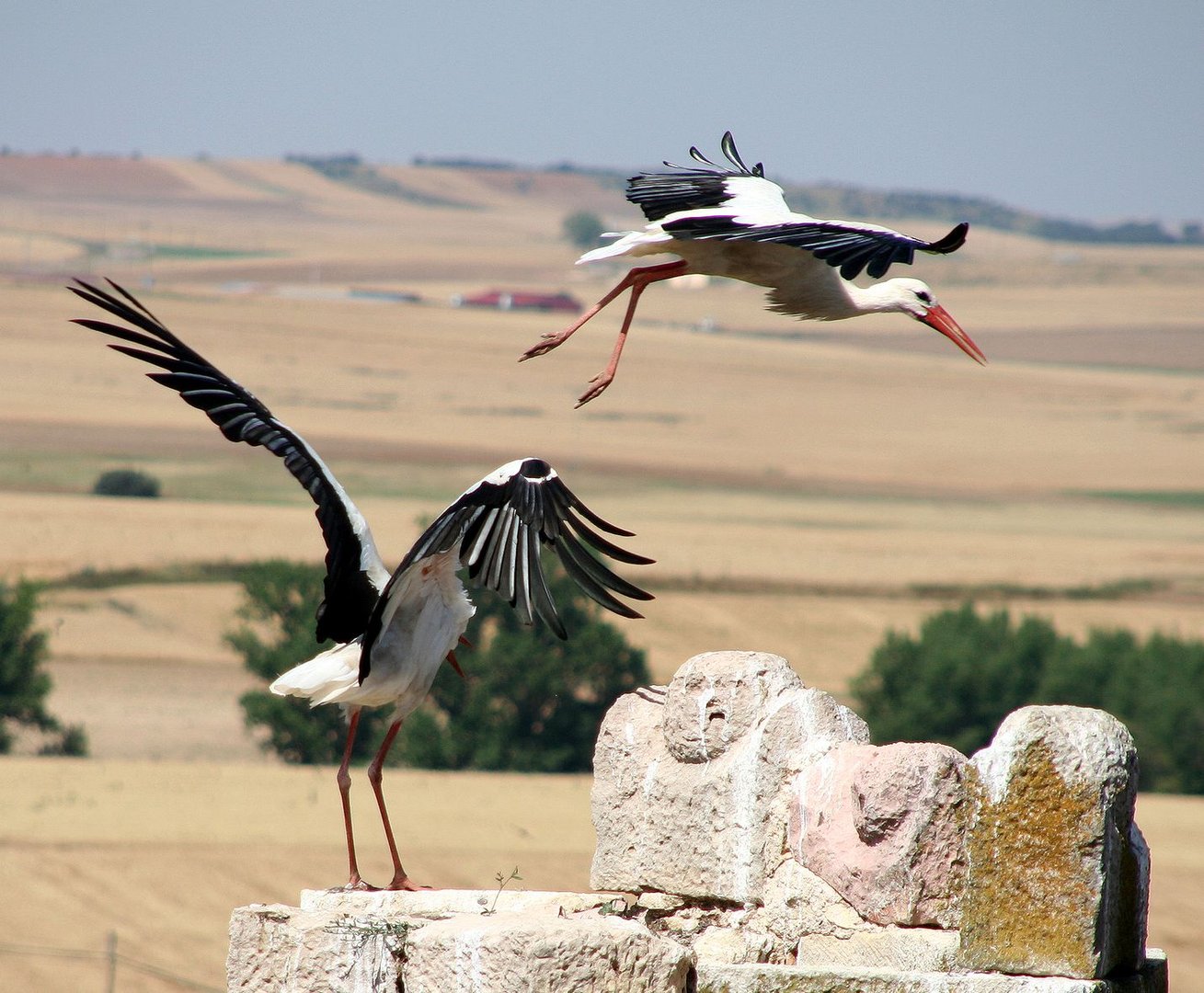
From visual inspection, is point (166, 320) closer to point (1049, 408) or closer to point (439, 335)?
point (439, 335)

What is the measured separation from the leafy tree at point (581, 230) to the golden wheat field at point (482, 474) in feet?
103

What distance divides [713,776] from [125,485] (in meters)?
57.0

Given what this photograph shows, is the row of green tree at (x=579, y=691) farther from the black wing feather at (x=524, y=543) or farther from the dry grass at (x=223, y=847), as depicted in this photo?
the black wing feather at (x=524, y=543)

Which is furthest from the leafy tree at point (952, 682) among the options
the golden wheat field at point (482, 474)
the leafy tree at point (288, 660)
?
the leafy tree at point (288, 660)

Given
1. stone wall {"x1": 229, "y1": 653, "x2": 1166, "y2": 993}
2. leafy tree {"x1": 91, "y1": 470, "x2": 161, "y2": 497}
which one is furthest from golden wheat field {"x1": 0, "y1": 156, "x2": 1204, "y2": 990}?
stone wall {"x1": 229, "y1": 653, "x2": 1166, "y2": 993}

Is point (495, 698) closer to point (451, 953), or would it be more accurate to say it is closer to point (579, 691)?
point (579, 691)

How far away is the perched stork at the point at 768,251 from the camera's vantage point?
8617 millimetres

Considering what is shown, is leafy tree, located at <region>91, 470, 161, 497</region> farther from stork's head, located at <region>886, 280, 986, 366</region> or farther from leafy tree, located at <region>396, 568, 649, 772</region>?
stork's head, located at <region>886, 280, 986, 366</region>

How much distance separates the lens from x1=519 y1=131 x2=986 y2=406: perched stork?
28.3 ft

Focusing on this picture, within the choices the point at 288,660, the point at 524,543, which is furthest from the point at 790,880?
the point at 288,660

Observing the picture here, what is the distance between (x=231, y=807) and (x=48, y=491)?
3265 cm

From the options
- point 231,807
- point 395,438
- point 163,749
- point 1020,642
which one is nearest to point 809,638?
point 1020,642

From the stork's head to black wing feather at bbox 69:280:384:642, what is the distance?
303cm

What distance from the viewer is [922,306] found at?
1002cm
